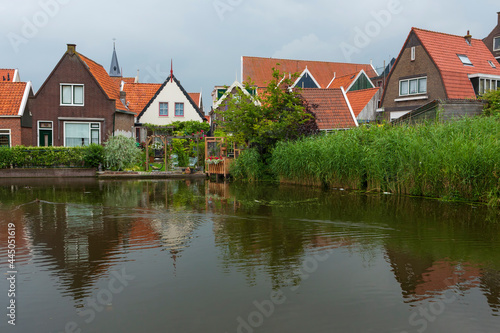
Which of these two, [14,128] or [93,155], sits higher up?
[14,128]

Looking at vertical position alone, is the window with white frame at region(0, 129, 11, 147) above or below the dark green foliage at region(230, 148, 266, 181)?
above

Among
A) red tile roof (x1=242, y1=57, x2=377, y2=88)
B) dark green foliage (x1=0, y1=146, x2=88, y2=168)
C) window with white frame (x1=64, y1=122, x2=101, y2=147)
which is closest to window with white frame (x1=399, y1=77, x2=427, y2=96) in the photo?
red tile roof (x1=242, y1=57, x2=377, y2=88)

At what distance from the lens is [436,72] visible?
30.6 m

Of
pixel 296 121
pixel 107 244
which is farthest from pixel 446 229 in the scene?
pixel 296 121

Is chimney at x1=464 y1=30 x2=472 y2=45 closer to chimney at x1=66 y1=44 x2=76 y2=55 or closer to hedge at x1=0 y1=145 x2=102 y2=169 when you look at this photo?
hedge at x1=0 y1=145 x2=102 y2=169

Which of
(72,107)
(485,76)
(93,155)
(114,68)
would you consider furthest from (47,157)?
(114,68)

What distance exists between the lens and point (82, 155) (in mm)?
26734

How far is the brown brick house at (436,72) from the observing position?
101 feet

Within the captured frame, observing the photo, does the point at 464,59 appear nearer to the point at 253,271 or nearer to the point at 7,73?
the point at 253,271

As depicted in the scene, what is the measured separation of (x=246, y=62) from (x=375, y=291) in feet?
154

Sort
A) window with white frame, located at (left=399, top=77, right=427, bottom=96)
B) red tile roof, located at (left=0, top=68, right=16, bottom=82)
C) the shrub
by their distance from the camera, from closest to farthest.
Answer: the shrub
window with white frame, located at (left=399, top=77, right=427, bottom=96)
red tile roof, located at (left=0, top=68, right=16, bottom=82)

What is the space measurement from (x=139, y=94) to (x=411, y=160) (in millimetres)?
27953

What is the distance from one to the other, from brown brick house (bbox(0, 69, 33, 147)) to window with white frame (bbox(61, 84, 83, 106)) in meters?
2.94

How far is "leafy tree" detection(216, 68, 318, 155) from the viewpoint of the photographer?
71.3 feet
